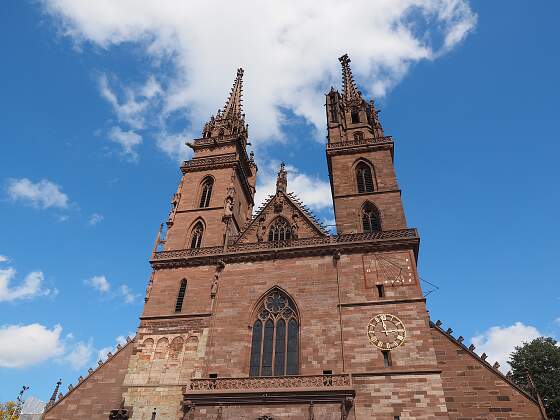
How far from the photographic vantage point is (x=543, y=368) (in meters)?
26.5

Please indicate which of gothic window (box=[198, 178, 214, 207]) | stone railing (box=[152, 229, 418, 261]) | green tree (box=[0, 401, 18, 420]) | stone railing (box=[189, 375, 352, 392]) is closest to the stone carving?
stone railing (box=[189, 375, 352, 392])

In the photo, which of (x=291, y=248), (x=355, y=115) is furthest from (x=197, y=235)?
(x=355, y=115)

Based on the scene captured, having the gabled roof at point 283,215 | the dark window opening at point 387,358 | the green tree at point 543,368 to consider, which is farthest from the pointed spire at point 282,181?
the green tree at point 543,368

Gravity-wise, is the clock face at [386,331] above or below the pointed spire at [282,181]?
below

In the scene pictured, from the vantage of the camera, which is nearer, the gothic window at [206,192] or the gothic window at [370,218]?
the gothic window at [370,218]

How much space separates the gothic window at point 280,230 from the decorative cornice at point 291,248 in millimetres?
1188

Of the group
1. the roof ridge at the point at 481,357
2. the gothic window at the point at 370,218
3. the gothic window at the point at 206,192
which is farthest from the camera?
the gothic window at the point at 206,192

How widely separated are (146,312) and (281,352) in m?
6.99

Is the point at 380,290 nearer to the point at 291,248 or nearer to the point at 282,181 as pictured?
the point at 291,248

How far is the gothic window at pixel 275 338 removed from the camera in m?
17.5

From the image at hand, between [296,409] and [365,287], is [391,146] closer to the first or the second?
[365,287]

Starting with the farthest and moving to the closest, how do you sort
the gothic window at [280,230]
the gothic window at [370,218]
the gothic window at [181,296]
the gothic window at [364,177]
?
the gothic window at [364,177], the gothic window at [280,230], the gothic window at [370,218], the gothic window at [181,296]

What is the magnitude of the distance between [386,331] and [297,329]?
12.2ft

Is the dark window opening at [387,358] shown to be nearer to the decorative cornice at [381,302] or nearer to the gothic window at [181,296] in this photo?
the decorative cornice at [381,302]
